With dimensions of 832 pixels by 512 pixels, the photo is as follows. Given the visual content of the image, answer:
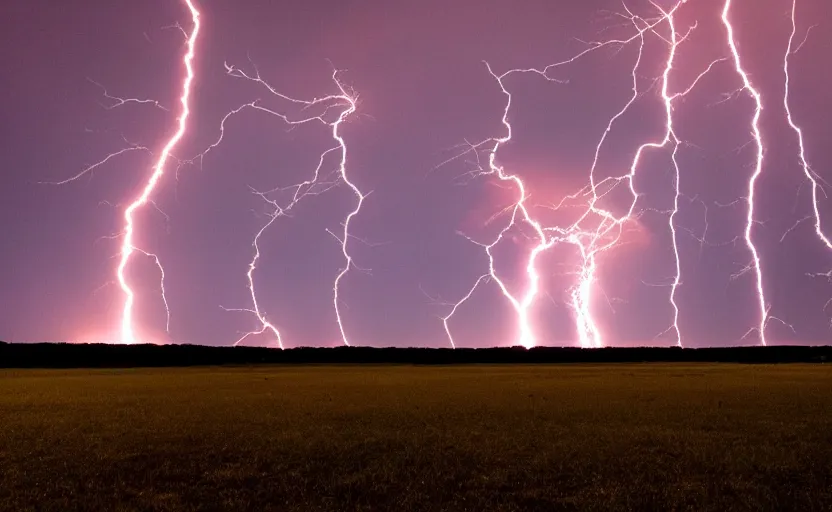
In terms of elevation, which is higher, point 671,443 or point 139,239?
point 139,239

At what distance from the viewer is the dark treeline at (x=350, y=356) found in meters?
35.8

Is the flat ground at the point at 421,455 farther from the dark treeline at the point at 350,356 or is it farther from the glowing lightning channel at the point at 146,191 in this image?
the dark treeline at the point at 350,356

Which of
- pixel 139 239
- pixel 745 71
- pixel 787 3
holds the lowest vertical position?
pixel 139 239

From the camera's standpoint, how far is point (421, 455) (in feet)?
20.7

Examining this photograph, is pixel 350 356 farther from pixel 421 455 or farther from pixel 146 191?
pixel 421 455

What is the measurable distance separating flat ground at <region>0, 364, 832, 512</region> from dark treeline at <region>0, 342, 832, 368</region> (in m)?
26.6

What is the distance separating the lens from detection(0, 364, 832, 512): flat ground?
481 cm

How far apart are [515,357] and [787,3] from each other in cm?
2271

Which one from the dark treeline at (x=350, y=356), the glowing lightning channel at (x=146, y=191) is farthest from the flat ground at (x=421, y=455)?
the dark treeline at (x=350, y=356)

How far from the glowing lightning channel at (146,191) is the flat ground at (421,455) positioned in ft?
56.8

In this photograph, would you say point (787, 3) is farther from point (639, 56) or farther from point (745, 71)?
point (639, 56)

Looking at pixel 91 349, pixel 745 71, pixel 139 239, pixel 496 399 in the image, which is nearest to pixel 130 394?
pixel 496 399

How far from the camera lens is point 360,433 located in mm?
7715

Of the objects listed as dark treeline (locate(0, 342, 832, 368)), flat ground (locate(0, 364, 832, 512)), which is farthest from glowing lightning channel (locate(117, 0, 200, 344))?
flat ground (locate(0, 364, 832, 512))
